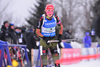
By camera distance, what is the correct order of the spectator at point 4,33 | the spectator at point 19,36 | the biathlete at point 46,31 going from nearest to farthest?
the biathlete at point 46,31
the spectator at point 4,33
the spectator at point 19,36

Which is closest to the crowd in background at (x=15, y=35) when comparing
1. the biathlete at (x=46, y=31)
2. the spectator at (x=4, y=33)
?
the spectator at (x=4, y=33)

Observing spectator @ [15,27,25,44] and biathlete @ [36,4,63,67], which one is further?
spectator @ [15,27,25,44]

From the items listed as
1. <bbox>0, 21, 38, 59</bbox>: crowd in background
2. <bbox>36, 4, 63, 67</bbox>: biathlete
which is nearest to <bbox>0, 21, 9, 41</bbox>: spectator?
<bbox>0, 21, 38, 59</bbox>: crowd in background

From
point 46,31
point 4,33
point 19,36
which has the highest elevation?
point 46,31

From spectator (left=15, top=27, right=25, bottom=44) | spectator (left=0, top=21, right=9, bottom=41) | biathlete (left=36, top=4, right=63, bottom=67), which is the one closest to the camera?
biathlete (left=36, top=4, right=63, bottom=67)

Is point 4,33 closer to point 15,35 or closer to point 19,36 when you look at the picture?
point 15,35

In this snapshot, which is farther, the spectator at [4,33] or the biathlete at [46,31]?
the spectator at [4,33]

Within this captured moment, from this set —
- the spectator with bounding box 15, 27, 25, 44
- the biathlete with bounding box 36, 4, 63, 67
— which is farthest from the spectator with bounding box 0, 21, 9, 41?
the biathlete with bounding box 36, 4, 63, 67

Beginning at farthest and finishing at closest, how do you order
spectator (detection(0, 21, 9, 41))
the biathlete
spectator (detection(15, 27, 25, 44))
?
spectator (detection(15, 27, 25, 44)) → spectator (detection(0, 21, 9, 41)) → the biathlete

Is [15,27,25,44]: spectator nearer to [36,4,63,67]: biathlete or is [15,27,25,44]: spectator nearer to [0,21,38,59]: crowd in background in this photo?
[0,21,38,59]: crowd in background

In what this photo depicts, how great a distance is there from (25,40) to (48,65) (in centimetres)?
365

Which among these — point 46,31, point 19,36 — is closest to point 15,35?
point 19,36

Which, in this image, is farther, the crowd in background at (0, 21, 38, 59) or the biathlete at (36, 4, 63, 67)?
the crowd in background at (0, 21, 38, 59)

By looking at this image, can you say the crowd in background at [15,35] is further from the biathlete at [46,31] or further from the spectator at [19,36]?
the biathlete at [46,31]
